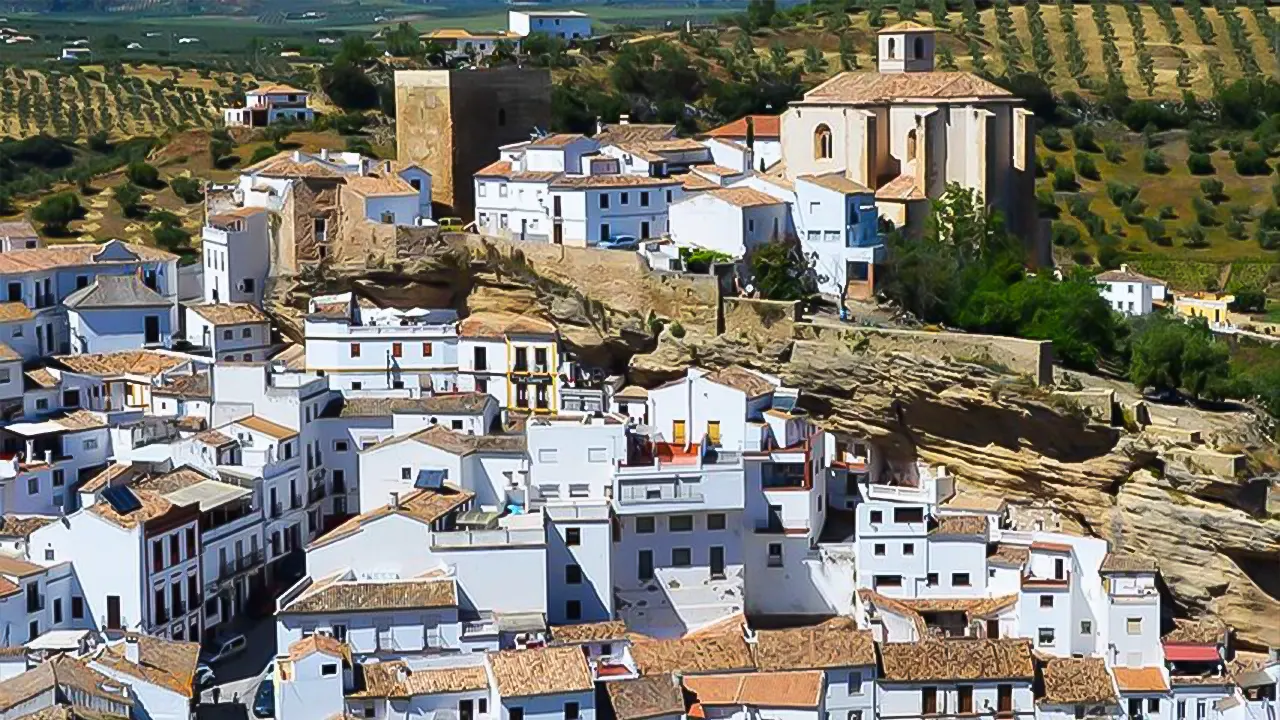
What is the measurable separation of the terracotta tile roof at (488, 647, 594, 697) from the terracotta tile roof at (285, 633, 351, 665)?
1.83m

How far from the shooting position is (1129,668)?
28672 millimetres

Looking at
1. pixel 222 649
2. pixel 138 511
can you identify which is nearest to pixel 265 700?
pixel 222 649

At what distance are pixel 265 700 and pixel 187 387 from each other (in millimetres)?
8188

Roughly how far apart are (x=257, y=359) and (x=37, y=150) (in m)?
29.5

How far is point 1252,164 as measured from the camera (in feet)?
196

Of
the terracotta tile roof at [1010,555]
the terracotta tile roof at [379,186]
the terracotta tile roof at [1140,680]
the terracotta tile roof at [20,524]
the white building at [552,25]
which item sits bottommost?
the terracotta tile roof at [1140,680]

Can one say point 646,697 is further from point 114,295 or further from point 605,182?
point 114,295

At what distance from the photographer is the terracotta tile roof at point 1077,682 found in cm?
2772

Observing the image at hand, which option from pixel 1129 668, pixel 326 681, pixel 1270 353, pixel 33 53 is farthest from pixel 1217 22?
pixel 326 681

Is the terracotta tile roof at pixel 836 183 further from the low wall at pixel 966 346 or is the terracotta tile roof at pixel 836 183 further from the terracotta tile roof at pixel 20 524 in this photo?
the terracotta tile roof at pixel 20 524

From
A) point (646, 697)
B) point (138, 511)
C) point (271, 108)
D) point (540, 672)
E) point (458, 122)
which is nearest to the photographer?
point (540, 672)

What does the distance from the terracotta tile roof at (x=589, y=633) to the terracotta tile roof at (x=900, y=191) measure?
38.2 feet

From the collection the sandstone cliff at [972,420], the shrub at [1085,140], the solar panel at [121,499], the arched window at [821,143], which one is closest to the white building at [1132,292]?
the arched window at [821,143]

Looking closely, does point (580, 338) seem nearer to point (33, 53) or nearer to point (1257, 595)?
point (1257, 595)
